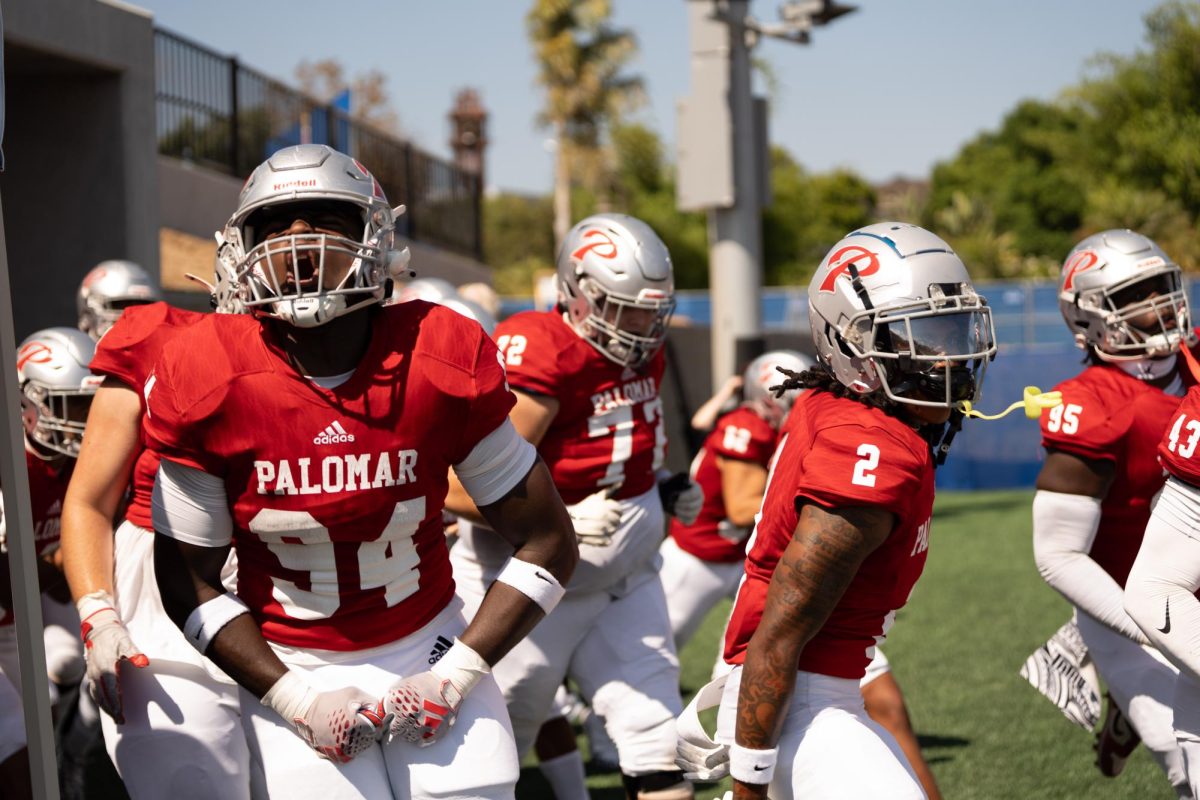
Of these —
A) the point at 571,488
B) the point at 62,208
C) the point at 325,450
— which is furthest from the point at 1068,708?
the point at 62,208

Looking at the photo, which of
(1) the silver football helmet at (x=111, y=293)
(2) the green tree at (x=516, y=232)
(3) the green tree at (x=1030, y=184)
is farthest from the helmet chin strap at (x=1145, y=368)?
(2) the green tree at (x=516, y=232)

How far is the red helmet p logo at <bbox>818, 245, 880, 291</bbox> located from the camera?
307cm

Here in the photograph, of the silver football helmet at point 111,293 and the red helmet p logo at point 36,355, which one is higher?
the silver football helmet at point 111,293

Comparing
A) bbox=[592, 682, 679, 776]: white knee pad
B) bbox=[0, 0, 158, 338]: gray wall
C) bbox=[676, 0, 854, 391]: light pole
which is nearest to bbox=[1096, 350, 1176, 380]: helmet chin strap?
bbox=[592, 682, 679, 776]: white knee pad

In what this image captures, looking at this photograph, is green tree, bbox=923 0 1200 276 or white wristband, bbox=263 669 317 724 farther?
green tree, bbox=923 0 1200 276

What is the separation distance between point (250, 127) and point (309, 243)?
1221 cm

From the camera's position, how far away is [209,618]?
2.97m

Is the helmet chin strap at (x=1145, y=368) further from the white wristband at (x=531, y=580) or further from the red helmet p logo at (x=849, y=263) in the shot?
the white wristband at (x=531, y=580)

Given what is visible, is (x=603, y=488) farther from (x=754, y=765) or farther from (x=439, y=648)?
(x=754, y=765)

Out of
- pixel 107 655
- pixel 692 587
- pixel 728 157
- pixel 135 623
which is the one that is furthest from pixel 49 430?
pixel 728 157

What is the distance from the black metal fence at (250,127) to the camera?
12.6 meters

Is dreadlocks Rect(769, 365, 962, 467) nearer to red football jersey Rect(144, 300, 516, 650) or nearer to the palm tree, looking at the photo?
red football jersey Rect(144, 300, 516, 650)

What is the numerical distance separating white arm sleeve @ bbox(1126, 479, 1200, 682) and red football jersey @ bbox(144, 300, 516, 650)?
1.59 m

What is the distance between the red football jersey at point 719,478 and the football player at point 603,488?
1.96m
